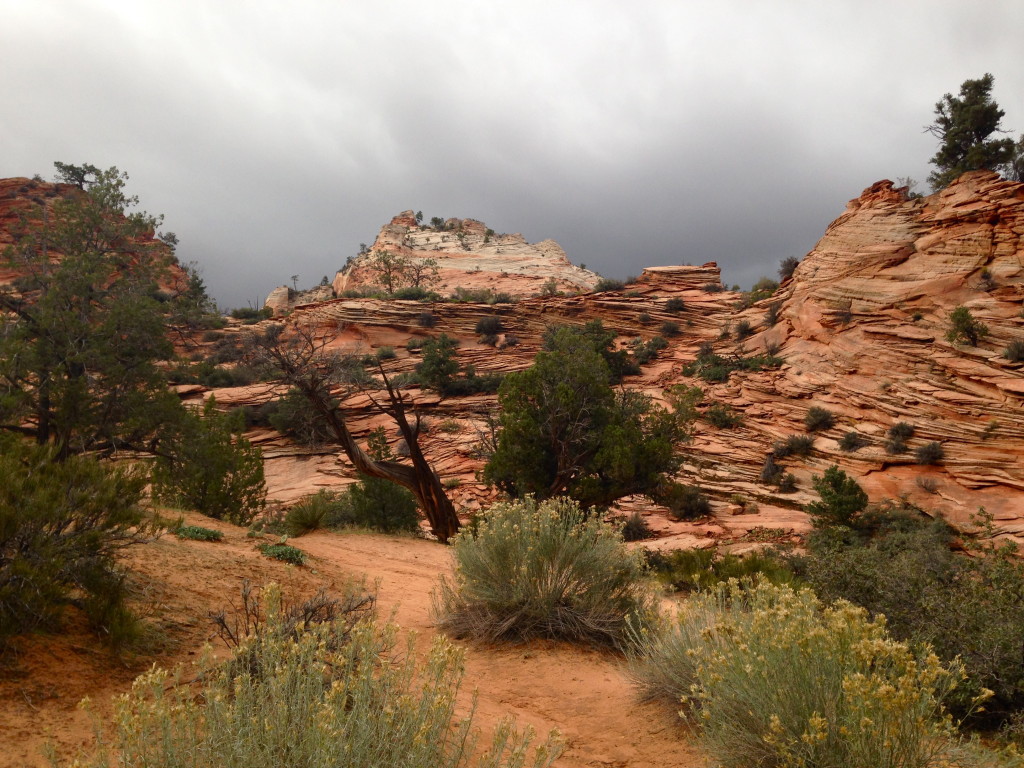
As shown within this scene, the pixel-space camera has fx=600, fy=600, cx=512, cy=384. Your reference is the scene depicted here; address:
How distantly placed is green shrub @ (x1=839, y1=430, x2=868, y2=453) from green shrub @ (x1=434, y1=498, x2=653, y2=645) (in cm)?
1838

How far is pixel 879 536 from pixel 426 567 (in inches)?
504

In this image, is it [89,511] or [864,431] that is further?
[864,431]

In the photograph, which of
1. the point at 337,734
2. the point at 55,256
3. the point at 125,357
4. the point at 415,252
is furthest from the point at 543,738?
the point at 415,252

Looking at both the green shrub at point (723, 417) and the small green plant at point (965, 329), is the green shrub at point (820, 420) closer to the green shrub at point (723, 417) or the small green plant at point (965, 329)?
the green shrub at point (723, 417)

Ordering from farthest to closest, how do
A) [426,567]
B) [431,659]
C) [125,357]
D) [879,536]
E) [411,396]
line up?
[411,396]
[879,536]
[125,357]
[426,567]
[431,659]

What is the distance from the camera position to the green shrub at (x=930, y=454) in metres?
19.3

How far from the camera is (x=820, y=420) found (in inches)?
885

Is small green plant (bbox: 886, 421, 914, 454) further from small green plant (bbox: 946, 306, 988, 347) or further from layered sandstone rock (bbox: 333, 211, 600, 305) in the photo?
layered sandstone rock (bbox: 333, 211, 600, 305)

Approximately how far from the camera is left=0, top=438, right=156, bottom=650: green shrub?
317 centimetres

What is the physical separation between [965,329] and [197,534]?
82.4 feet

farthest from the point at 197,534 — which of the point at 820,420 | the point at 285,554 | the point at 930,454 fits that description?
the point at 820,420

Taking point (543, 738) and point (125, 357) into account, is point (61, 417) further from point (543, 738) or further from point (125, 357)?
point (543, 738)

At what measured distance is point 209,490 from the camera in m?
13.0

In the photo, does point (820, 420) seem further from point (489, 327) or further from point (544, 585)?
point (544, 585)
